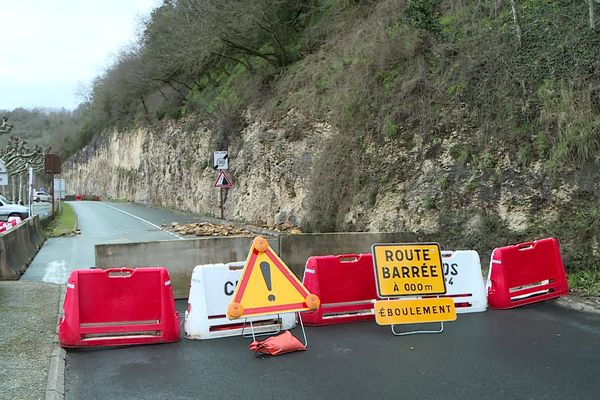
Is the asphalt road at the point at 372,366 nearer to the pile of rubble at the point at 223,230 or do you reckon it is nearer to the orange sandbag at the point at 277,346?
the orange sandbag at the point at 277,346

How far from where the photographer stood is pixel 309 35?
28578mm

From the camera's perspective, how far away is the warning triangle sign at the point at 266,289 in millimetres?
6531

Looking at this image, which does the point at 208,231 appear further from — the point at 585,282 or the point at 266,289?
the point at 266,289

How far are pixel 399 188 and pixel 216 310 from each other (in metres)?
10.0

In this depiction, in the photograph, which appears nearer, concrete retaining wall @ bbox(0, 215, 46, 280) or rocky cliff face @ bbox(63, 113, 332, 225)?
concrete retaining wall @ bbox(0, 215, 46, 280)

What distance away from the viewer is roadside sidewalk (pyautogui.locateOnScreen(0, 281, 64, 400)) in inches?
205

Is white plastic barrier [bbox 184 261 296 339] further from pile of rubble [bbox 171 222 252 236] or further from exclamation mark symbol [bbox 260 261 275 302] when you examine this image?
pile of rubble [bbox 171 222 252 236]

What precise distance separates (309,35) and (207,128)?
38.2ft

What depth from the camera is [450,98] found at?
601 inches

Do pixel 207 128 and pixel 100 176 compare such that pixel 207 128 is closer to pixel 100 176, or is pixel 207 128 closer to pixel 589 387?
pixel 589 387

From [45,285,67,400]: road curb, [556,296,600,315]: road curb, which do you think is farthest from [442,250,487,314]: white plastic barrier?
[45,285,67,400]: road curb

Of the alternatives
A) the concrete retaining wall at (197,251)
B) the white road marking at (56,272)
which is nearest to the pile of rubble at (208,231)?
the white road marking at (56,272)

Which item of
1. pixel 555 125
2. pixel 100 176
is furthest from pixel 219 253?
pixel 100 176

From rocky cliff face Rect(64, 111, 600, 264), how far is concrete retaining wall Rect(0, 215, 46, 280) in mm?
9222
